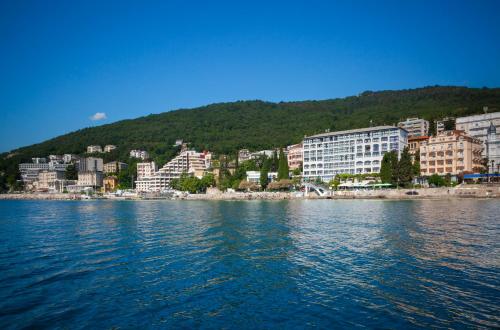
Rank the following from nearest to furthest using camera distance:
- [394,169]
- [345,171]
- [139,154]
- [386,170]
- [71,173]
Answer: [394,169] < [386,170] < [345,171] < [71,173] < [139,154]

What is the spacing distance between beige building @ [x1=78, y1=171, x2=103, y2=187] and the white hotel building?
111256mm

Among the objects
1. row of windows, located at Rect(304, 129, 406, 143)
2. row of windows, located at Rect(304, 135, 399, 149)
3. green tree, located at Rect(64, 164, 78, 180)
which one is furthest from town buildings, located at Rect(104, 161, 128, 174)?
row of windows, located at Rect(304, 129, 406, 143)

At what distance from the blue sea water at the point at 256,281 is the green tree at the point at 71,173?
6973 inches

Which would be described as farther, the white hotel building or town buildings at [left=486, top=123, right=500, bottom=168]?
the white hotel building

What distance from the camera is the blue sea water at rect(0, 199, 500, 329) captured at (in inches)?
446

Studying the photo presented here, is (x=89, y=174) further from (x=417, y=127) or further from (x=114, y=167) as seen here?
(x=417, y=127)

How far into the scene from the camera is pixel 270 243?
78.1 ft

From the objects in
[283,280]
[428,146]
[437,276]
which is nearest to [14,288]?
[283,280]

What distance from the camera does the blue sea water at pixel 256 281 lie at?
1133cm

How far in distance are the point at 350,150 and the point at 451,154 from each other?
25.5m

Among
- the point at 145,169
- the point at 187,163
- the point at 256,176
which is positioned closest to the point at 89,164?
the point at 145,169

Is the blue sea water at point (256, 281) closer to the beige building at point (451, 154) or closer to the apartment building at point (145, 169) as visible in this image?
the beige building at point (451, 154)

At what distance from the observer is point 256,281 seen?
15.3 m

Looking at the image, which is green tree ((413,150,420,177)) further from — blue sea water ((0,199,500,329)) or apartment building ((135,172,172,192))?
apartment building ((135,172,172,192))
